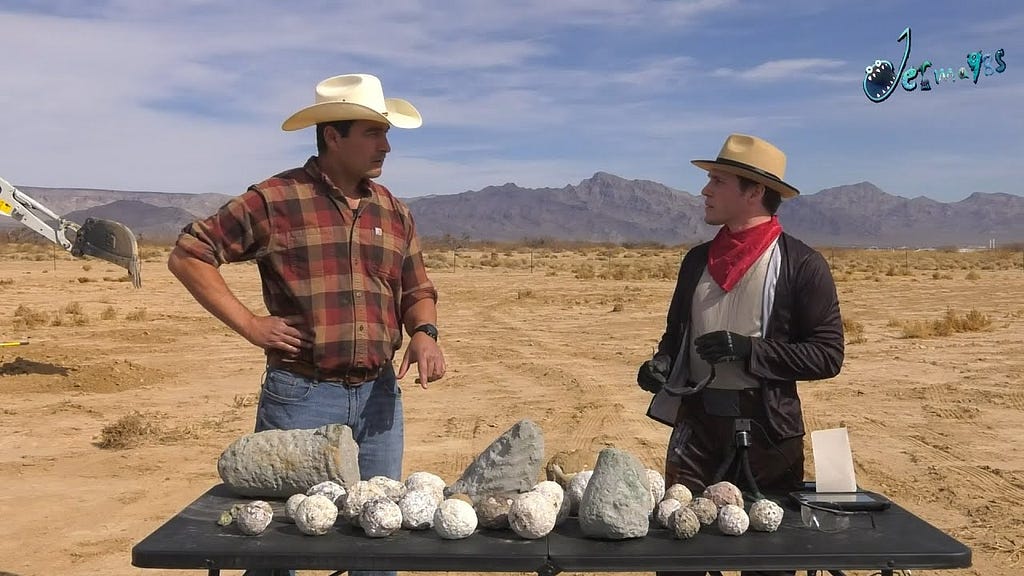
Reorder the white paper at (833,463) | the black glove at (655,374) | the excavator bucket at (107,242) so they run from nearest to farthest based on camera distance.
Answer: the white paper at (833,463) < the black glove at (655,374) < the excavator bucket at (107,242)

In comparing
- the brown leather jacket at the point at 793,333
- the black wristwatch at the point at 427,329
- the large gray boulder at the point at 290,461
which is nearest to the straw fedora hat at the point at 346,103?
the black wristwatch at the point at 427,329

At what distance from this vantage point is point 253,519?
297 cm

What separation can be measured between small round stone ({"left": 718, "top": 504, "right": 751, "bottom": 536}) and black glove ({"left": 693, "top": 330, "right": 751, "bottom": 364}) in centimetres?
66

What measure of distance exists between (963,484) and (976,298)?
18536 millimetres

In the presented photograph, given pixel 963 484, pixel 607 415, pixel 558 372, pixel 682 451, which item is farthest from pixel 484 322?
pixel 682 451

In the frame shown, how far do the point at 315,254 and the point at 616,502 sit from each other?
1.46 m

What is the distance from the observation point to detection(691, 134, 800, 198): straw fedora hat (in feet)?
12.1

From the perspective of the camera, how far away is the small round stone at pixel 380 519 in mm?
2924

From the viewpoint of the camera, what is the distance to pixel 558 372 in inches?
498

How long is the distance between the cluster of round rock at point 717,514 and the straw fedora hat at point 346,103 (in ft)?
5.70

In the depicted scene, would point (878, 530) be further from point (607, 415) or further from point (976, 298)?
point (976, 298)

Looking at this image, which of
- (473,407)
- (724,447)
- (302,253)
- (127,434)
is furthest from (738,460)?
(473,407)

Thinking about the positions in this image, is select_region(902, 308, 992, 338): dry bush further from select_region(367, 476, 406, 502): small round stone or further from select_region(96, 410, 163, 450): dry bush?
select_region(367, 476, 406, 502): small round stone

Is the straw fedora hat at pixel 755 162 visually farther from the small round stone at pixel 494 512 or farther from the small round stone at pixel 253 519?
the small round stone at pixel 253 519
